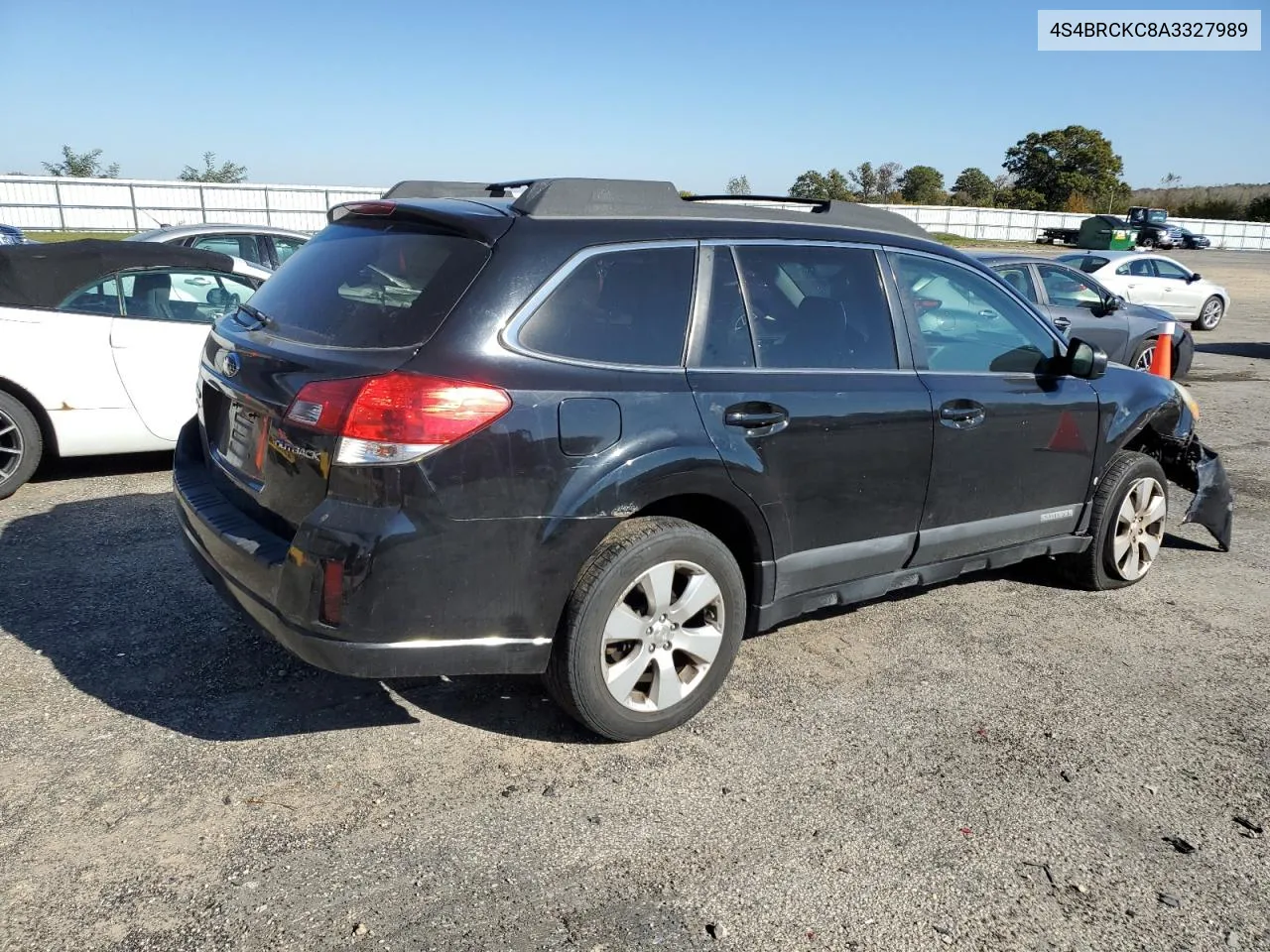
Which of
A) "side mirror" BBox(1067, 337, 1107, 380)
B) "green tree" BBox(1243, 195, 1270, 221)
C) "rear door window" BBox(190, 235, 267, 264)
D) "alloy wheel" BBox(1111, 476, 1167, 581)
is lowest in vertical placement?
"alloy wheel" BBox(1111, 476, 1167, 581)

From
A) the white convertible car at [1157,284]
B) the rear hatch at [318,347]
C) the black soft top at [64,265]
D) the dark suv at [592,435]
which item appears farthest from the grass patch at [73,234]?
the dark suv at [592,435]

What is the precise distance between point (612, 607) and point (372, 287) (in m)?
1.32

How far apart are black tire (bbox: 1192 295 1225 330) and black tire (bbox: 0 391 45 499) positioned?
61.0 feet

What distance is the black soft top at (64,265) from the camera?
615 centimetres

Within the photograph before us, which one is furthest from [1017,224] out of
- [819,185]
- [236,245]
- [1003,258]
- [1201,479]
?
[1201,479]

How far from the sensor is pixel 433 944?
2.52 metres

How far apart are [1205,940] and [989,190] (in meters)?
73.9

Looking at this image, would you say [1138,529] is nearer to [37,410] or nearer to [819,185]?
[37,410]

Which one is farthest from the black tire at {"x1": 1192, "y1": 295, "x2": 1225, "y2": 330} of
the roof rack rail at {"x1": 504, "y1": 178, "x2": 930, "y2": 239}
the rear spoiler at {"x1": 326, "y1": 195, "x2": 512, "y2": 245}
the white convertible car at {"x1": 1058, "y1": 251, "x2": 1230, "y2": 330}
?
the rear spoiler at {"x1": 326, "y1": 195, "x2": 512, "y2": 245}

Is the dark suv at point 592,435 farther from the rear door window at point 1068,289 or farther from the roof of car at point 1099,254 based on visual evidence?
the roof of car at point 1099,254

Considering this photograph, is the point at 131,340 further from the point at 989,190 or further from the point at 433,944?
the point at 989,190

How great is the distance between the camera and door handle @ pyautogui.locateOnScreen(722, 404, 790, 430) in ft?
11.5

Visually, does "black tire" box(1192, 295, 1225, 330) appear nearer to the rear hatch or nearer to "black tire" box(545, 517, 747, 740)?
"black tire" box(545, 517, 747, 740)

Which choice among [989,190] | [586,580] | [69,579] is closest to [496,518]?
[586,580]
